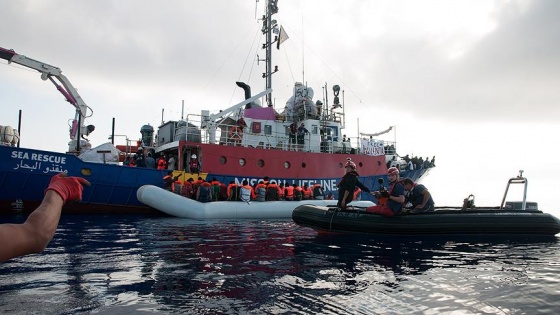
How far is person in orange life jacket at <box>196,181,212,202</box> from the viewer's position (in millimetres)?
15867

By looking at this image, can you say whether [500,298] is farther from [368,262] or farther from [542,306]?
[368,262]

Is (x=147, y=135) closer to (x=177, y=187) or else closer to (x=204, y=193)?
(x=177, y=187)

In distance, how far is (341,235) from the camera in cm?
1008

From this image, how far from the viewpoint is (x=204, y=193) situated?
15875mm

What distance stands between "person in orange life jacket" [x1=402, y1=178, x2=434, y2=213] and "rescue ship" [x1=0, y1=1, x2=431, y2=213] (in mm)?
9429

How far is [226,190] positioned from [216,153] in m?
2.16

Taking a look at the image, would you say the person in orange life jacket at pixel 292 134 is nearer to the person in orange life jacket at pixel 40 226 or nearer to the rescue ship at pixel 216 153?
the rescue ship at pixel 216 153

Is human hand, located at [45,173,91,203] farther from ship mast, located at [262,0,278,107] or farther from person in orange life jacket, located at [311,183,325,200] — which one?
ship mast, located at [262,0,278,107]

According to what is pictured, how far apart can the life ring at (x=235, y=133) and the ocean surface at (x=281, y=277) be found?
36.6 ft

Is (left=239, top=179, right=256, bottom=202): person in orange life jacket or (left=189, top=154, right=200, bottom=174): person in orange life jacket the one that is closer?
(left=239, top=179, right=256, bottom=202): person in orange life jacket

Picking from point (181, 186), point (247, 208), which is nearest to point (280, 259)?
point (247, 208)

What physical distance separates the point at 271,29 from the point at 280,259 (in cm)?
1999

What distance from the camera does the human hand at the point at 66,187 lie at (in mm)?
2268

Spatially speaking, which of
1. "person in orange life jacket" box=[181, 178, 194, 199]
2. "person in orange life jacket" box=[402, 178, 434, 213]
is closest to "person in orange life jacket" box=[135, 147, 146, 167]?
"person in orange life jacket" box=[181, 178, 194, 199]
